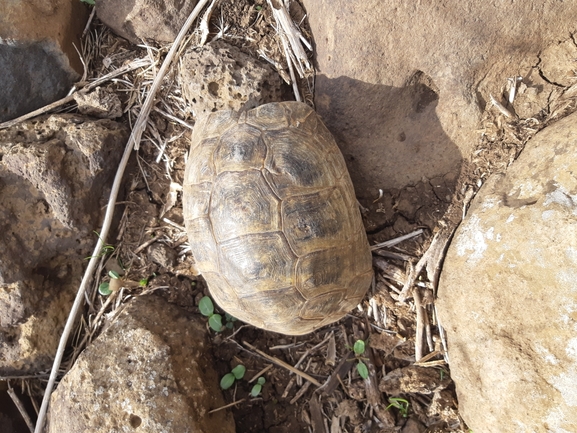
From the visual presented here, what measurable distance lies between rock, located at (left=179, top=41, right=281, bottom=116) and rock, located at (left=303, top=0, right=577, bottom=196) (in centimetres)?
37

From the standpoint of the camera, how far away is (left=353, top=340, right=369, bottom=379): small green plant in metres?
3.07

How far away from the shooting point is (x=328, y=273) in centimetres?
242

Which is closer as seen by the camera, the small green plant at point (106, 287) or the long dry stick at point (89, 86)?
the long dry stick at point (89, 86)

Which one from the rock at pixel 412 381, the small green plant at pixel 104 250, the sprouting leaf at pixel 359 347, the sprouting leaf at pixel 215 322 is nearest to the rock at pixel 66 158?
the small green plant at pixel 104 250

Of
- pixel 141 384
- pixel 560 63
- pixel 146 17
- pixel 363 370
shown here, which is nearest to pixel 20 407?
pixel 141 384

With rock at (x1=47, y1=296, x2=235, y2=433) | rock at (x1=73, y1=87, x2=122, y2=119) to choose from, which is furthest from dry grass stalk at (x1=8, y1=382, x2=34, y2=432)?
rock at (x1=73, y1=87, x2=122, y2=119)

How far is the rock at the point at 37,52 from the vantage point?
9.76 feet

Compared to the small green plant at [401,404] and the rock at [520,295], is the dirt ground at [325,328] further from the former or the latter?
the rock at [520,295]

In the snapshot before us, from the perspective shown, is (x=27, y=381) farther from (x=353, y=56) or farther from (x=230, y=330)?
(x=353, y=56)

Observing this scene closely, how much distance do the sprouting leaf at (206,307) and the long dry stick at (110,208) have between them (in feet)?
2.66

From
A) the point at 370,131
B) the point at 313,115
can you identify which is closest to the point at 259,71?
the point at 313,115

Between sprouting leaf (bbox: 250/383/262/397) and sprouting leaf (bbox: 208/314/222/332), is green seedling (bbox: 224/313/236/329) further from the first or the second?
sprouting leaf (bbox: 250/383/262/397)

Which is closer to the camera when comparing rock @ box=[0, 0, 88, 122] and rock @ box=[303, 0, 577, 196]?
rock @ box=[303, 0, 577, 196]

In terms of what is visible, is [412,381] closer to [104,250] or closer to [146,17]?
[104,250]
